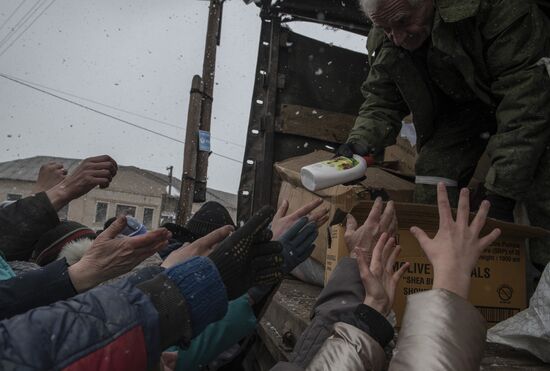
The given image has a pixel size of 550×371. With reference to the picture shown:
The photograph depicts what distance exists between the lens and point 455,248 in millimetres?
1060

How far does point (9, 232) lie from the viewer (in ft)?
6.62

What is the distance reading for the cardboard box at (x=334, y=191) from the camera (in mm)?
1962

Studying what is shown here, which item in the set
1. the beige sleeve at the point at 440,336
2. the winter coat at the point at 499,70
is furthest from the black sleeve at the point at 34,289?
the winter coat at the point at 499,70

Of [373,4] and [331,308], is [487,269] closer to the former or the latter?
[331,308]

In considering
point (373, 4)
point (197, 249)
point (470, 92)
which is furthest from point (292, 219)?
point (470, 92)

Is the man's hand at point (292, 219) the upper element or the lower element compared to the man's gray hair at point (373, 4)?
lower

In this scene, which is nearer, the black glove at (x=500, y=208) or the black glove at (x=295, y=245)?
the black glove at (x=295, y=245)

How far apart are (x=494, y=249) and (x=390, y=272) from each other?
21.8 inches

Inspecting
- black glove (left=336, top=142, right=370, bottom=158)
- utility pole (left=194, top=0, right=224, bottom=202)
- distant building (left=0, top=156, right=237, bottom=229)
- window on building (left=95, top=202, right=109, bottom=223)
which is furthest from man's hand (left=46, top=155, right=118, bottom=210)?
window on building (left=95, top=202, right=109, bottom=223)

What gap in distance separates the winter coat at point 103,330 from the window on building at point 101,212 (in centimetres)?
2792

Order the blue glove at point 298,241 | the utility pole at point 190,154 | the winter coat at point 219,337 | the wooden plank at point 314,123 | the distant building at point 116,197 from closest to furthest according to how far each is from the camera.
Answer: the winter coat at point 219,337
the blue glove at point 298,241
the wooden plank at point 314,123
the utility pole at point 190,154
the distant building at point 116,197

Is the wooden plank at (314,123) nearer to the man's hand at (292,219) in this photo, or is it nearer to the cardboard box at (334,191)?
the cardboard box at (334,191)

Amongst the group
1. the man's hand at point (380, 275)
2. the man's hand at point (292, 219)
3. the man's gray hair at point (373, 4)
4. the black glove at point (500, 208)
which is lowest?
the man's hand at point (380, 275)

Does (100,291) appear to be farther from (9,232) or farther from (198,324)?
(9,232)
